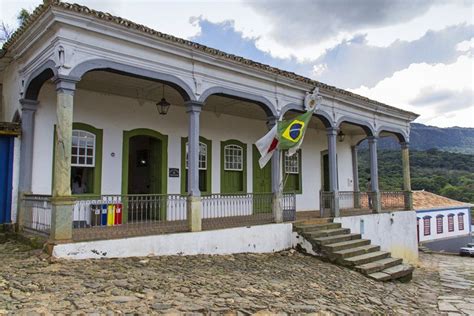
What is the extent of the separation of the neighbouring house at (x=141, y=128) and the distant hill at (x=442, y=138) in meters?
87.3

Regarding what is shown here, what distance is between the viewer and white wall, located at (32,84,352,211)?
8281 millimetres

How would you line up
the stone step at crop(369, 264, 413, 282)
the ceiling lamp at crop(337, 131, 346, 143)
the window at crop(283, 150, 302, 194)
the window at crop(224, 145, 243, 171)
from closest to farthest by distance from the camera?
the stone step at crop(369, 264, 413, 282) → the window at crop(224, 145, 243, 171) → the window at crop(283, 150, 302, 194) → the ceiling lamp at crop(337, 131, 346, 143)

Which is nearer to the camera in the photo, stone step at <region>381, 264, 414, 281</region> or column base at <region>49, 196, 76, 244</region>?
column base at <region>49, 196, 76, 244</region>

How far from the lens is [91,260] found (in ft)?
20.2

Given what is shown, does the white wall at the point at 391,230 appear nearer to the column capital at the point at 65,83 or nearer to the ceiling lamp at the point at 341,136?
the ceiling lamp at the point at 341,136

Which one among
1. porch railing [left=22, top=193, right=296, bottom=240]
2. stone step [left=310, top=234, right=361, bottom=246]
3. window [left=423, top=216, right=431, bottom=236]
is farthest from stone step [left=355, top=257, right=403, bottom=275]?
window [left=423, top=216, right=431, bottom=236]

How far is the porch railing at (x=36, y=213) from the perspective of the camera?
690cm

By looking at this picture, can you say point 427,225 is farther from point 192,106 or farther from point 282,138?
point 192,106

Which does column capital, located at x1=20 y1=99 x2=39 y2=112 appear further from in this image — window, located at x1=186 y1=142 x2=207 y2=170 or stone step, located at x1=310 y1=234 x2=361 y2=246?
stone step, located at x1=310 y1=234 x2=361 y2=246

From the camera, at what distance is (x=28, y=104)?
26.0 feet

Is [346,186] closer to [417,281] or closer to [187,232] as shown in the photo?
[417,281]

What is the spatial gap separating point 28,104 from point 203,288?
5.72 m

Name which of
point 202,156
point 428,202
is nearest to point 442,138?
point 428,202

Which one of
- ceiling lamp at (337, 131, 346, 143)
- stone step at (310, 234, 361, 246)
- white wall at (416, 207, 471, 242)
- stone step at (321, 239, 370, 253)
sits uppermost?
ceiling lamp at (337, 131, 346, 143)
